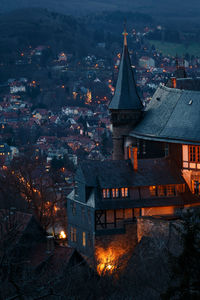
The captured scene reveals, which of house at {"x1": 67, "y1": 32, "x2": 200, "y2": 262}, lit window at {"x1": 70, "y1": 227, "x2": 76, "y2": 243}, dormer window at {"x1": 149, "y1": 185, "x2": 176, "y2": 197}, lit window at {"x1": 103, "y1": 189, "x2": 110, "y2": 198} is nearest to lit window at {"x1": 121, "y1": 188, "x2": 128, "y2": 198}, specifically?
house at {"x1": 67, "y1": 32, "x2": 200, "y2": 262}

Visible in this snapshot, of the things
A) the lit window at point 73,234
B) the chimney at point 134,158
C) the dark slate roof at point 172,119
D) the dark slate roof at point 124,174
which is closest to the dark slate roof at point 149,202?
the dark slate roof at point 124,174

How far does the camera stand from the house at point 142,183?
1837 inches

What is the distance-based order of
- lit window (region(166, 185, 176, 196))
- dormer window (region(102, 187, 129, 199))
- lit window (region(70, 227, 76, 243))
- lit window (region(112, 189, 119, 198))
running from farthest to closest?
1. lit window (region(70, 227, 76, 243))
2. lit window (region(166, 185, 176, 196))
3. lit window (region(112, 189, 119, 198))
4. dormer window (region(102, 187, 129, 199))

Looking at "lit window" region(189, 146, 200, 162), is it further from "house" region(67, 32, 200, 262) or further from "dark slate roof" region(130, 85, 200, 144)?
"dark slate roof" region(130, 85, 200, 144)

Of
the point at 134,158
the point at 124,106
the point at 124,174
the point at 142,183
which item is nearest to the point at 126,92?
the point at 124,106

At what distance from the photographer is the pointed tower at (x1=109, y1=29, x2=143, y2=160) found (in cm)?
5553

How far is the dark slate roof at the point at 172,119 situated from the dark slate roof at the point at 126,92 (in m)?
1.16

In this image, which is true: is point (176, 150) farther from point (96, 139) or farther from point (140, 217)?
point (96, 139)

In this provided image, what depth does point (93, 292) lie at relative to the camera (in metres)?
36.9

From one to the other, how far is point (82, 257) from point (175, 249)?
7.31m

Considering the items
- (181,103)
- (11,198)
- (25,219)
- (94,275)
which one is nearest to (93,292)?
(94,275)

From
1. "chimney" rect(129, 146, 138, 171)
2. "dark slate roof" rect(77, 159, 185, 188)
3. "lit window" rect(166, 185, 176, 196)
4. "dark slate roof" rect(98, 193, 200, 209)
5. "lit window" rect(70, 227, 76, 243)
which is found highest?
"chimney" rect(129, 146, 138, 171)

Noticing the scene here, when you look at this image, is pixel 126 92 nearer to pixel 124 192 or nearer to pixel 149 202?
pixel 124 192

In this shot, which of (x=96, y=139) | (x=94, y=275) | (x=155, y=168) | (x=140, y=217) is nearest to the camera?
(x=94, y=275)
